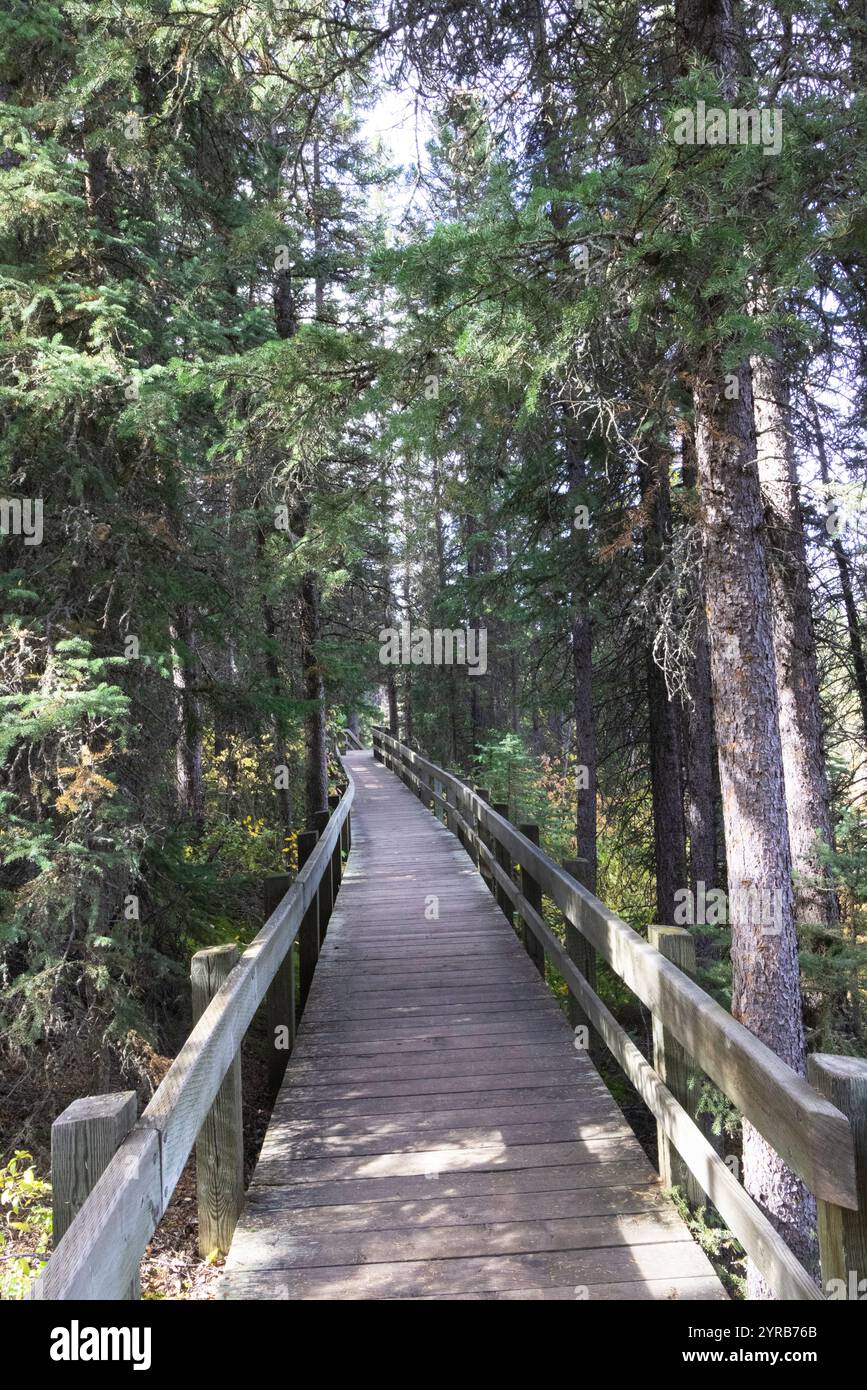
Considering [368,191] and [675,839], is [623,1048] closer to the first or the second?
[675,839]

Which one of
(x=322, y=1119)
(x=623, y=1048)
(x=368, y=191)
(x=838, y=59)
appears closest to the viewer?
(x=623, y=1048)

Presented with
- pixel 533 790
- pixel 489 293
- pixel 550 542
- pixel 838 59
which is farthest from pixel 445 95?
pixel 533 790

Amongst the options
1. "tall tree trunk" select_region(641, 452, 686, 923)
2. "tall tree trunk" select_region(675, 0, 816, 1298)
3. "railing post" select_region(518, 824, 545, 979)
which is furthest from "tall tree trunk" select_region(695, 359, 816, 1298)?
"tall tree trunk" select_region(641, 452, 686, 923)

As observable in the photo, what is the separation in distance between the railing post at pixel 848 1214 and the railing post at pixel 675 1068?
1.38 m

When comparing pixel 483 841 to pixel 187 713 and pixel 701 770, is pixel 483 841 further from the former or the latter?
pixel 187 713

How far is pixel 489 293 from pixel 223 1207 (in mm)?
4072

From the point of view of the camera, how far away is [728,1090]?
2961mm

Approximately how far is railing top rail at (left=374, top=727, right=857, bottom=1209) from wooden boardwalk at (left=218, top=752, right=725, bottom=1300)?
2.43 ft

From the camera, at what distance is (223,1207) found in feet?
11.5

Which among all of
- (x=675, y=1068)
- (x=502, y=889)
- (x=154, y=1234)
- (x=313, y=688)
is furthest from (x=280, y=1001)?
(x=313, y=688)

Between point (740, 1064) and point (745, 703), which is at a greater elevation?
point (745, 703)

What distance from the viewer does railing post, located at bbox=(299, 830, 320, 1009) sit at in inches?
267

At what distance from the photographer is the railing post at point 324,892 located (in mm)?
8055

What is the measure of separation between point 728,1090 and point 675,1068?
857mm
